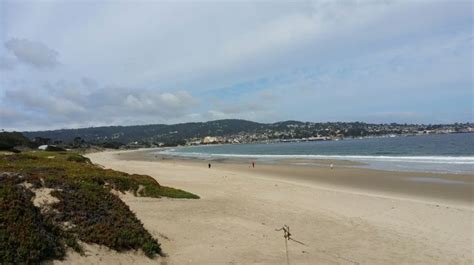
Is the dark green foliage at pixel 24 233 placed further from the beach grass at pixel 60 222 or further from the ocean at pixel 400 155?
the ocean at pixel 400 155

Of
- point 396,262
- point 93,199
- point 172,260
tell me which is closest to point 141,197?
point 93,199

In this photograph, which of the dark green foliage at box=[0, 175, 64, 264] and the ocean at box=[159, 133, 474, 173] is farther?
the ocean at box=[159, 133, 474, 173]

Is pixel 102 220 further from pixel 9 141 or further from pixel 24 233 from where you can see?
pixel 9 141

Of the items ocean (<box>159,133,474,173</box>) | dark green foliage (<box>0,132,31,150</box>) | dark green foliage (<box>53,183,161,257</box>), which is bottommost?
ocean (<box>159,133,474,173</box>)

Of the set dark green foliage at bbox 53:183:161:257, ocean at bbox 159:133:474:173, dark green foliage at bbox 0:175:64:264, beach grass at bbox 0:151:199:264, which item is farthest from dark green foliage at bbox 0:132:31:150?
dark green foliage at bbox 0:175:64:264

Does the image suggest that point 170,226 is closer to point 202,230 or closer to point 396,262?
point 202,230

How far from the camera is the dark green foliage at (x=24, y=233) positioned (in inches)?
261

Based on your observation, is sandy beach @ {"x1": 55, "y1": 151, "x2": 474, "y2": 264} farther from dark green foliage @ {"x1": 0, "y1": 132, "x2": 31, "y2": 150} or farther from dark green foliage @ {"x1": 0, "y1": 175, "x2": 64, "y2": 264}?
dark green foliage @ {"x1": 0, "y1": 132, "x2": 31, "y2": 150}

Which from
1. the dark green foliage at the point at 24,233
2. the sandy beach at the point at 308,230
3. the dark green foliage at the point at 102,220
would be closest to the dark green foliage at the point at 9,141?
the sandy beach at the point at 308,230

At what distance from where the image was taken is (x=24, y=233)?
6.96 metres

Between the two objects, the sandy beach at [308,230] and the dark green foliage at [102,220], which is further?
the sandy beach at [308,230]

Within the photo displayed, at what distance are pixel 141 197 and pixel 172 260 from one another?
654 centimetres

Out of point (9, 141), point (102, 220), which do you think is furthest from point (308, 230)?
point (9, 141)

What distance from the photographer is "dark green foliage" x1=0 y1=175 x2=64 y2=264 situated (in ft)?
21.7
